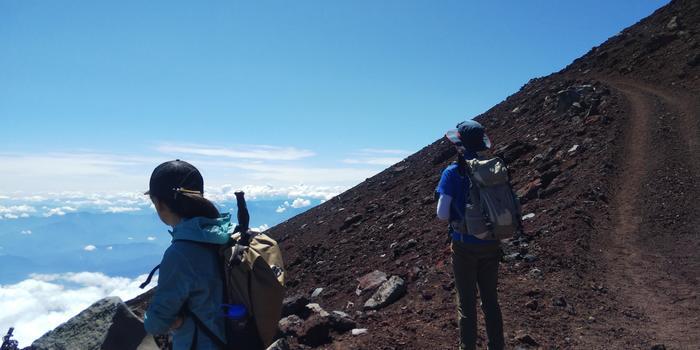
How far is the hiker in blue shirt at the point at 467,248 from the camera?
5172mm

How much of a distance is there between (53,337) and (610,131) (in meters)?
19.5

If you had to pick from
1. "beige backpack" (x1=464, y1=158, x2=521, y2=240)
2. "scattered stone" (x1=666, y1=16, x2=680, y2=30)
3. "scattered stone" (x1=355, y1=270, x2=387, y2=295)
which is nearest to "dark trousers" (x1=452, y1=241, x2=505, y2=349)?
"beige backpack" (x1=464, y1=158, x2=521, y2=240)

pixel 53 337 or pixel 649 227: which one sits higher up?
pixel 53 337

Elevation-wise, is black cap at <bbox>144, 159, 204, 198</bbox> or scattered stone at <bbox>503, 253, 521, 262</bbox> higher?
black cap at <bbox>144, 159, 204, 198</bbox>

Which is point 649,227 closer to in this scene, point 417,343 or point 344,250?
point 417,343

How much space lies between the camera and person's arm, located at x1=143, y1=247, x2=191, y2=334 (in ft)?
9.19

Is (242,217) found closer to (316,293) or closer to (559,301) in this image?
(559,301)

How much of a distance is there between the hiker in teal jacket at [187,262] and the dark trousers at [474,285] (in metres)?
3.09

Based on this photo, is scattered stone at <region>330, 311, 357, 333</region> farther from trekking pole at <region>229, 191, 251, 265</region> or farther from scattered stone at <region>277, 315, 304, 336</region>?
trekking pole at <region>229, 191, 251, 265</region>

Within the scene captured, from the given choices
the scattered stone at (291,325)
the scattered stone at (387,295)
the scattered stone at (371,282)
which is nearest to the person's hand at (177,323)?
the scattered stone at (291,325)

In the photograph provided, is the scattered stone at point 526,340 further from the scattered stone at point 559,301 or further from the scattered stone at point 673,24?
the scattered stone at point 673,24

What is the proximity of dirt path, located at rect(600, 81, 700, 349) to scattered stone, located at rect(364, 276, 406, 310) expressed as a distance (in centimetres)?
406

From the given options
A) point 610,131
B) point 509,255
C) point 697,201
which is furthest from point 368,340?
point 610,131

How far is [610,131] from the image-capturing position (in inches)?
741
